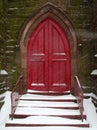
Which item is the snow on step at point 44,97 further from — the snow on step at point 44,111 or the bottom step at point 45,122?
the bottom step at point 45,122

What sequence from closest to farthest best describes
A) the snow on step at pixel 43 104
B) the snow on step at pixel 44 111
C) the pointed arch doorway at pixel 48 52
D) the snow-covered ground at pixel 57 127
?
1. the snow-covered ground at pixel 57 127
2. the snow on step at pixel 44 111
3. the snow on step at pixel 43 104
4. the pointed arch doorway at pixel 48 52

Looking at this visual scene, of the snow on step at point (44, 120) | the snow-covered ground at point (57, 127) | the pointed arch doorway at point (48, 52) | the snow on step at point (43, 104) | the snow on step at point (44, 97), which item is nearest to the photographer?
the snow-covered ground at point (57, 127)

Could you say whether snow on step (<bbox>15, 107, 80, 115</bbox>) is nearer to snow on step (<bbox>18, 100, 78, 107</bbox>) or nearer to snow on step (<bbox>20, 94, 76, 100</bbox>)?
snow on step (<bbox>18, 100, 78, 107</bbox>)

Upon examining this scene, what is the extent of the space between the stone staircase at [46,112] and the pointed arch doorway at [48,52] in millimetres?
612

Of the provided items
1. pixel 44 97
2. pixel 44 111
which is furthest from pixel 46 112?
pixel 44 97

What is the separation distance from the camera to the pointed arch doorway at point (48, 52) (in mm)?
12984

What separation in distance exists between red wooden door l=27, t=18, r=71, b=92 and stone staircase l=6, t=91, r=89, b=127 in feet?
1.87

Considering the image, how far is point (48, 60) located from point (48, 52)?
0.27 meters

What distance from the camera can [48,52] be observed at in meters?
13.1

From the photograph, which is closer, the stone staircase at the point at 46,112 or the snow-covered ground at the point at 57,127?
the snow-covered ground at the point at 57,127

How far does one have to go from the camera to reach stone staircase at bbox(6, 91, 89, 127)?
10.4 meters

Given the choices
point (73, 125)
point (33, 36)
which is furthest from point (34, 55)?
point (73, 125)

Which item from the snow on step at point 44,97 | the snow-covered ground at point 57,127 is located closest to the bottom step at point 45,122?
the snow-covered ground at point 57,127

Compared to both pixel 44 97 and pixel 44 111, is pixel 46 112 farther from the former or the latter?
pixel 44 97
